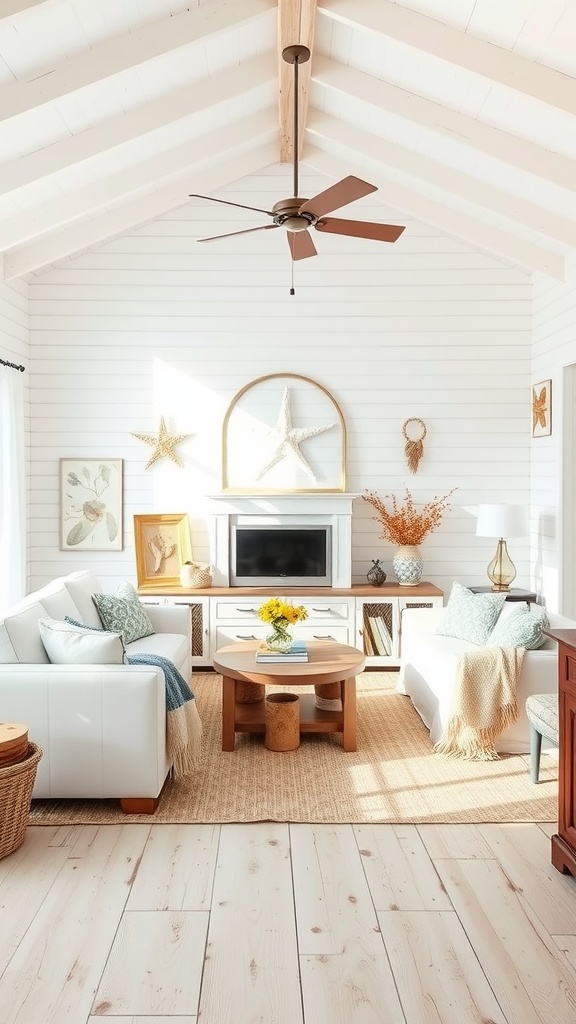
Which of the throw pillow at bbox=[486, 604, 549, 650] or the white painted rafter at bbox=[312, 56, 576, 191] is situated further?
the white painted rafter at bbox=[312, 56, 576, 191]

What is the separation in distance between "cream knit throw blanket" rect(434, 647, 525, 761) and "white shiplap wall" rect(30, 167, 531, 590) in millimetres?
2357

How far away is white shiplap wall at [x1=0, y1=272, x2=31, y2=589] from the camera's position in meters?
5.63

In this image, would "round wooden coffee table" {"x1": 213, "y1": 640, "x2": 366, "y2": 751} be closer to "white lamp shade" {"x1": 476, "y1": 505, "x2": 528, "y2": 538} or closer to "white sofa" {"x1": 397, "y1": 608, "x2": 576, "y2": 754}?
"white sofa" {"x1": 397, "y1": 608, "x2": 576, "y2": 754}

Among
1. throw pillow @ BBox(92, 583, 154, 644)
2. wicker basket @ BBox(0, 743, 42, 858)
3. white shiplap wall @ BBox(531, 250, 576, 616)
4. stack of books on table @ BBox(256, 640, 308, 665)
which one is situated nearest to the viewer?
wicker basket @ BBox(0, 743, 42, 858)

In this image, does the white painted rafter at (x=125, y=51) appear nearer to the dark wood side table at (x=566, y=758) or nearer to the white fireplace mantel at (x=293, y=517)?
the white fireplace mantel at (x=293, y=517)

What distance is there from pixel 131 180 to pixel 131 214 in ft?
2.14

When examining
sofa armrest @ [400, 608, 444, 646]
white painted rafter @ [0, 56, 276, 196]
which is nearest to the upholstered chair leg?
sofa armrest @ [400, 608, 444, 646]

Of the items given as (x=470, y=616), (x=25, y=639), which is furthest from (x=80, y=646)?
(x=470, y=616)

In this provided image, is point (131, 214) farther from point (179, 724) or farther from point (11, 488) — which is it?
point (179, 724)

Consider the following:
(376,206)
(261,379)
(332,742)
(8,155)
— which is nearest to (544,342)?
(376,206)

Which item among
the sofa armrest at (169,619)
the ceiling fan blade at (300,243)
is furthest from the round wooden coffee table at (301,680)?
the ceiling fan blade at (300,243)

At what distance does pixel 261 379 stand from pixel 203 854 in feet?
13.1

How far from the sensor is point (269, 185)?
20.3 ft

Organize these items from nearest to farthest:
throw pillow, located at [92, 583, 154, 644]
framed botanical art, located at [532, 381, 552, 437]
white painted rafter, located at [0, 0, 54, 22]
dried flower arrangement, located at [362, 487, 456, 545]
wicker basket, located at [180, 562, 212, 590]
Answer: white painted rafter, located at [0, 0, 54, 22] → throw pillow, located at [92, 583, 154, 644] → framed botanical art, located at [532, 381, 552, 437] → wicker basket, located at [180, 562, 212, 590] → dried flower arrangement, located at [362, 487, 456, 545]
